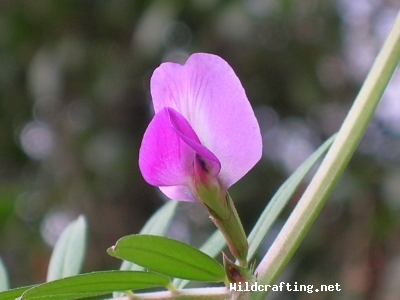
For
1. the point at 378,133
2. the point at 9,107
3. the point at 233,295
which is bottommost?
the point at 233,295

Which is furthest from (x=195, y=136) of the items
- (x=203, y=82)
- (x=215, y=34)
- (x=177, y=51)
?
(x=177, y=51)

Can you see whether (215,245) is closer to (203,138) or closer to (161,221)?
(161,221)

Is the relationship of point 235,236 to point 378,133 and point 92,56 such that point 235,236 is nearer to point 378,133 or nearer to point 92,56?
point 378,133

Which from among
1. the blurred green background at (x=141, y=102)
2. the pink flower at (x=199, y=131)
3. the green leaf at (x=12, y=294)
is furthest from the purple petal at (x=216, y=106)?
the blurred green background at (x=141, y=102)

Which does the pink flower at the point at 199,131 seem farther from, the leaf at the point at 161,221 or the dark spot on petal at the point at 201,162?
the leaf at the point at 161,221

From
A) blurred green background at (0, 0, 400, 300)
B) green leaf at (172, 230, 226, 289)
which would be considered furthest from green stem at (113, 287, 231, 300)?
blurred green background at (0, 0, 400, 300)

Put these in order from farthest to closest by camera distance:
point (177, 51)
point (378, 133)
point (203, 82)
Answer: point (177, 51) → point (378, 133) → point (203, 82)

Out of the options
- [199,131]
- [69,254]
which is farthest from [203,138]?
[69,254]

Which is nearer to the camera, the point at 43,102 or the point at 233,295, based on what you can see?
the point at 233,295
